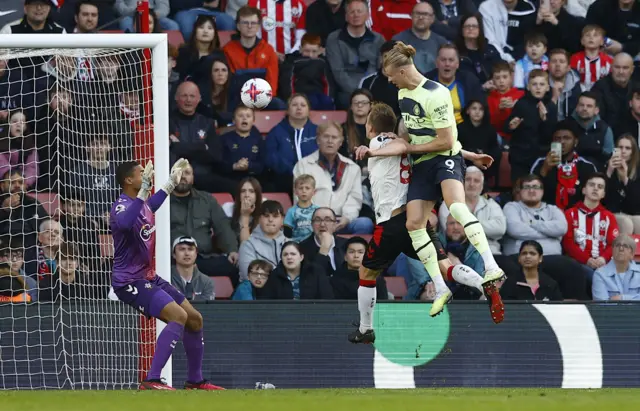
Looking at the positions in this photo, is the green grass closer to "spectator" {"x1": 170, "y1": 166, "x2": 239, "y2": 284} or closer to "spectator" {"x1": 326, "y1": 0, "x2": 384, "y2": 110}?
"spectator" {"x1": 170, "y1": 166, "x2": 239, "y2": 284}

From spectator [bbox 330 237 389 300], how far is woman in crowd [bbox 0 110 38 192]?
11.2 ft

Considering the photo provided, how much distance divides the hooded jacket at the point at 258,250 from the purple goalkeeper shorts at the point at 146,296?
310cm

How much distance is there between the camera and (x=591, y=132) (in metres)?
16.8

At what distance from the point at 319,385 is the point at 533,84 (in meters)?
5.13

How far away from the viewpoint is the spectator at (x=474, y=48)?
17.1 meters

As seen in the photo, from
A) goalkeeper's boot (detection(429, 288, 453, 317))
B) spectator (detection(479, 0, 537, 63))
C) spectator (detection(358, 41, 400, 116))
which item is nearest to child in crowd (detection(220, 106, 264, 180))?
spectator (detection(358, 41, 400, 116))

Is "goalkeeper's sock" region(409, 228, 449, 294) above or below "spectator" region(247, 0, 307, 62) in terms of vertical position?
below

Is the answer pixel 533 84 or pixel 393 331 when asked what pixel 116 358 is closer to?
pixel 393 331

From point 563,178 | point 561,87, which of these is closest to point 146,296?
point 563,178

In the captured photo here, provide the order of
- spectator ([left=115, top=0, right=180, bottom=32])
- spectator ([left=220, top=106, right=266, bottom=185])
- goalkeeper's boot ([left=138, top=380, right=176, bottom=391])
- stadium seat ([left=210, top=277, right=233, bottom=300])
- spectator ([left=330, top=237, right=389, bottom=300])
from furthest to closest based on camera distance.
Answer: spectator ([left=115, top=0, right=180, bottom=32]), spectator ([left=220, top=106, right=266, bottom=185]), stadium seat ([left=210, top=277, right=233, bottom=300]), spectator ([left=330, top=237, right=389, bottom=300]), goalkeeper's boot ([left=138, top=380, right=176, bottom=391])

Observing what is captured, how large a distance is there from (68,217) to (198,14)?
4.09m

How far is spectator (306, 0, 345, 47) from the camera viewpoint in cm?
1719

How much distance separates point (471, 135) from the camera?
1611cm

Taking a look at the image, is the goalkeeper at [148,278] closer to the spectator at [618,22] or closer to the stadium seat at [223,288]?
the stadium seat at [223,288]
